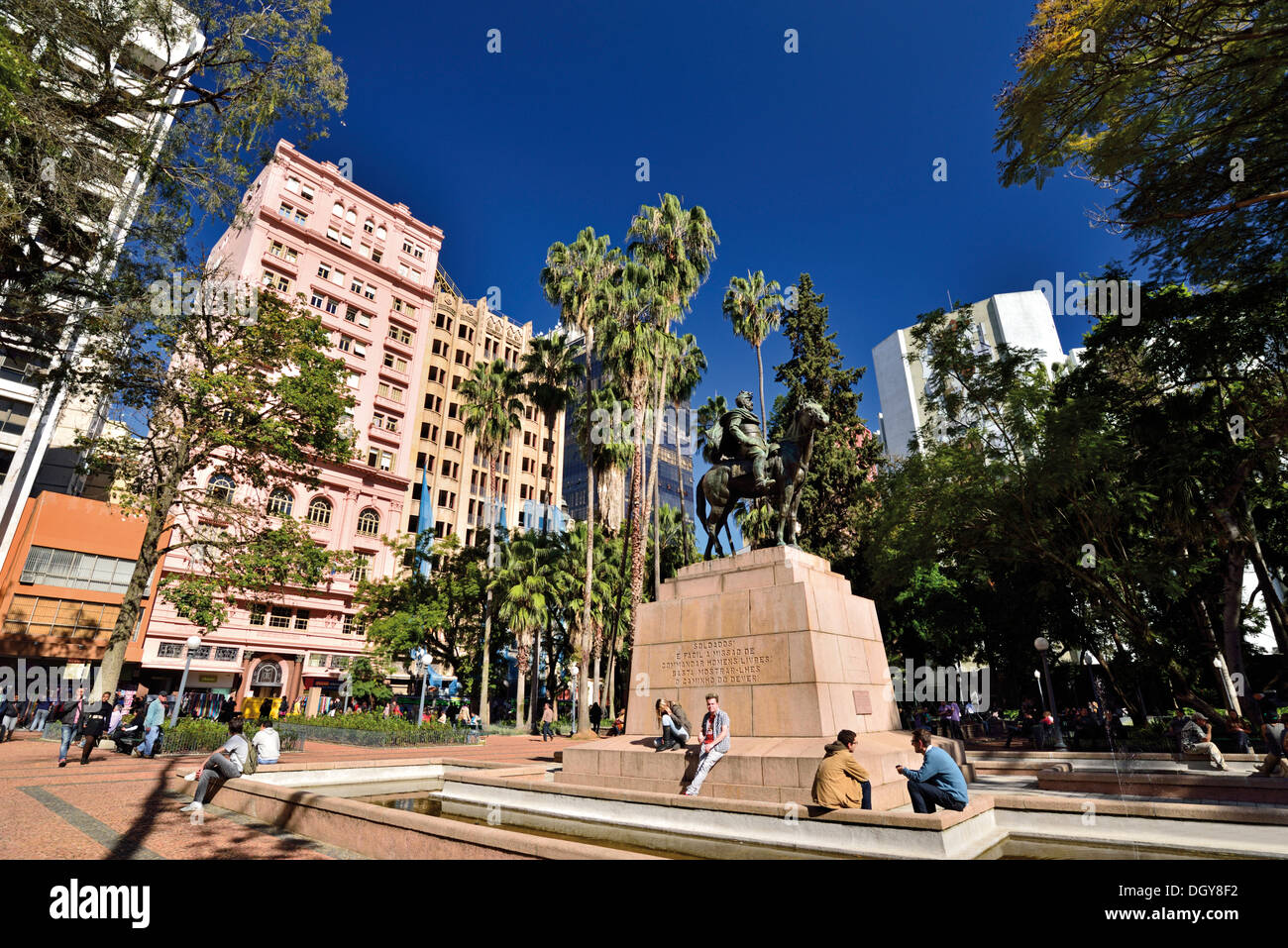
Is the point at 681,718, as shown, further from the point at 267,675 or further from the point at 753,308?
the point at 267,675

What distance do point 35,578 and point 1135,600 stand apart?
4866cm

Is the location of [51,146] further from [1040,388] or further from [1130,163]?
[1040,388]

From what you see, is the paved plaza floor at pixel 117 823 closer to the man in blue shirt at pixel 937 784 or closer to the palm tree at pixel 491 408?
the man in blue shirt at pixel 937 784

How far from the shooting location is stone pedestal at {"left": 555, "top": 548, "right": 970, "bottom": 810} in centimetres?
861

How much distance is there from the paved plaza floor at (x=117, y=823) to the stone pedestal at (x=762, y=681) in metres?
4.90

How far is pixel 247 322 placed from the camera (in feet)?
71.0

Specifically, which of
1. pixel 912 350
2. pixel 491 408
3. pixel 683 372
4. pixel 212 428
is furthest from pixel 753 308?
pixel 912 350

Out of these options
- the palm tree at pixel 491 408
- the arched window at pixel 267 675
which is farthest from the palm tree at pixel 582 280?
the arched window at pixel 267 675

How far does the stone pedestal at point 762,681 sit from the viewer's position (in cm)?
861

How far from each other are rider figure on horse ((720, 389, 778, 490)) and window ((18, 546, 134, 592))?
36734 millimetres

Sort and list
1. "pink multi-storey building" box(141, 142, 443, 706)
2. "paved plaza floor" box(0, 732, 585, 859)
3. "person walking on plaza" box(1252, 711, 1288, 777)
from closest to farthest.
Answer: "paved plaza floor" box(0, 732, 585, 859), "person walking on plaza" box(1252, 711, 1288, 777), "pink multi-storey building" box(141, 142, 443, 706)

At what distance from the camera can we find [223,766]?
9219 mm

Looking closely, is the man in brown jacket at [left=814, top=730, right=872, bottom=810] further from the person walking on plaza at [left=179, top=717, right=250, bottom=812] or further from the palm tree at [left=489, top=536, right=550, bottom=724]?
the palm tree at [left=489, top=536, right=550, bottom=724]

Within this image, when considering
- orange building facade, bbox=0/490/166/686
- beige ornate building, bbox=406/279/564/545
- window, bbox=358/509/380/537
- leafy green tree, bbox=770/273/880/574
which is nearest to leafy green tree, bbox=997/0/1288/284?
leafy green tree, bbox=770/273/880/574
